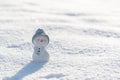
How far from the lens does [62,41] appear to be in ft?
12.1

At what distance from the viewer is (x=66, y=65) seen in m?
3.02

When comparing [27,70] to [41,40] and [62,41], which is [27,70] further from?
[62,41]

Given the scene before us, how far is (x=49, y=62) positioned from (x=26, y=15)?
83.6 inches

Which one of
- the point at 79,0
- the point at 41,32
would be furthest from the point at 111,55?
the point at 79,0

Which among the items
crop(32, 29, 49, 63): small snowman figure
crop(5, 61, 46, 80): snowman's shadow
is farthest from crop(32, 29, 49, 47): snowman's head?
crop(5, 61, 46, 80): snowman's shadow

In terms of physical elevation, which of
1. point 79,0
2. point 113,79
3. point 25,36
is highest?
point 79,0

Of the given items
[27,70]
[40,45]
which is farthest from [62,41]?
[27,70]

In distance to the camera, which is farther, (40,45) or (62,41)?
(62,41)

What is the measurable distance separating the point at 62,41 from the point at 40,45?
771 mm

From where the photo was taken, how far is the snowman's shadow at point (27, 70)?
8.98 feet

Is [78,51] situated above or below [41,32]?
below

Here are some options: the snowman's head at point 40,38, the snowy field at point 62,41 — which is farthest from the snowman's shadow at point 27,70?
the snowman's head at point 40,38

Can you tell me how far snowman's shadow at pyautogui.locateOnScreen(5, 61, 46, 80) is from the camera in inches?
108

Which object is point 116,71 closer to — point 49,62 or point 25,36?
point 49,62
